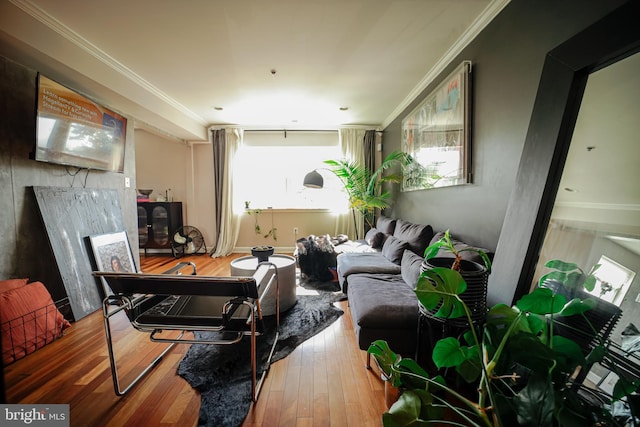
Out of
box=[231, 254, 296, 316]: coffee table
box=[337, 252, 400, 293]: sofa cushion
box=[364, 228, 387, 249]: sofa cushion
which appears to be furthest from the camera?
box=[364, 228, 387, 249]: sofa cushion

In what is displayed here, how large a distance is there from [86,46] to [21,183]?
1343 millimetres

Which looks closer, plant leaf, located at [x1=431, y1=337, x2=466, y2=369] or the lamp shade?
plant leaf, located at [x1=431, y1=337, x2=466, y2=369]

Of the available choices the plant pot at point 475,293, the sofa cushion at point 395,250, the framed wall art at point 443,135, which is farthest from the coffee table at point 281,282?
the framed wall art at point 443,135

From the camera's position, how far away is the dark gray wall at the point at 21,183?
2.10 meters

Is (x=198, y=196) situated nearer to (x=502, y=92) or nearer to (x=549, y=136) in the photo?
(x=502, y=92)

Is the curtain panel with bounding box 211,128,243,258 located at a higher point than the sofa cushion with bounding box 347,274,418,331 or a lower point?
higher

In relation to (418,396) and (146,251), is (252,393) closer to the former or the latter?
(418,396)

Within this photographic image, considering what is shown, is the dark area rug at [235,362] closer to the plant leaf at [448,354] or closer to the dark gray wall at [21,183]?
the plant leaf at [448,354]

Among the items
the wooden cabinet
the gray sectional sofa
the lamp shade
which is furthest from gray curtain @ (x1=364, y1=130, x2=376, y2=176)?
the wooden cabinet

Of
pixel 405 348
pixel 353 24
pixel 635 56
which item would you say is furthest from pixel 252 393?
pixel 353 24

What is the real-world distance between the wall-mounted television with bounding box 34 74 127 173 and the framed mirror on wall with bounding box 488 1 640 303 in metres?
3.65

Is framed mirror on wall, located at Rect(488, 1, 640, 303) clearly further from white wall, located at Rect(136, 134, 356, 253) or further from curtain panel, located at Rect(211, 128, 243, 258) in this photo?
curtain panel, located at Rect(211, 128, 243, 258)

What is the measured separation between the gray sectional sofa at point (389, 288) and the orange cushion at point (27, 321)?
2400 millimetres

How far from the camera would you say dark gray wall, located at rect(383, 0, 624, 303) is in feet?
4.52
